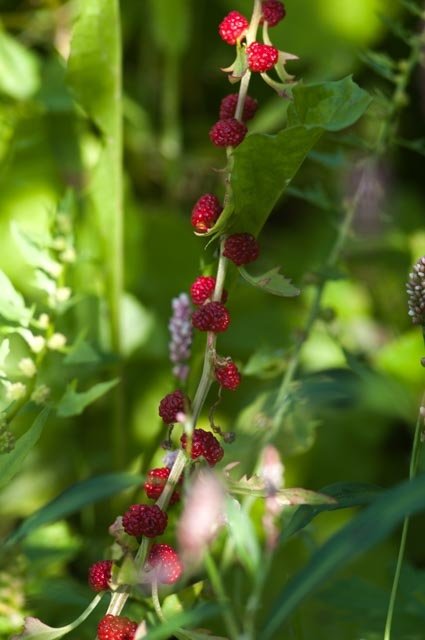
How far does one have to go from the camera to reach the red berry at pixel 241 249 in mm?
513

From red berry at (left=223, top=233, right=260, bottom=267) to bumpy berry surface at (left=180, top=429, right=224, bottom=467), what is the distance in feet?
0.30

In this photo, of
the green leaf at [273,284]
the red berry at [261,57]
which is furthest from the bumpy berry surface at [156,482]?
the red berry at [261,57]

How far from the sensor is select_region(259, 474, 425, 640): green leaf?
14.3 inches

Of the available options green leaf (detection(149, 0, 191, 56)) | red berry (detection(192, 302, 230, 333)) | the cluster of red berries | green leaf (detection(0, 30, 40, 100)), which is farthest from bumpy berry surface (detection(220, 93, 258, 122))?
green leaf (detection(149, 0, 191, 56))

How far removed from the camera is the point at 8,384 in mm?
612

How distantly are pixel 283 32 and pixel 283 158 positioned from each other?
1.00 m

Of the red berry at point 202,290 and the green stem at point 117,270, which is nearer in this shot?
the red berry at point 202,290

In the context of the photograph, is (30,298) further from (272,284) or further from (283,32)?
(283,32)

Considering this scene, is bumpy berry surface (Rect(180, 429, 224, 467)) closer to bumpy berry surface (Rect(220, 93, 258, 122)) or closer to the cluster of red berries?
the cluster of red berries

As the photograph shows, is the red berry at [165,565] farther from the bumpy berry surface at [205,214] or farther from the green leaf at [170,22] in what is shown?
the green leaf at [170,22]

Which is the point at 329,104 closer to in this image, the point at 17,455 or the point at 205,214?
the point at 205,214

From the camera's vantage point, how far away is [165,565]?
18.5 inches

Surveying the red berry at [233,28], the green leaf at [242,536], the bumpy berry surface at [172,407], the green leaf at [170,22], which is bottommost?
the green leaf at [242,536]

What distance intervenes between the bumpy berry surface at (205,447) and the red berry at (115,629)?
0.08 metres
